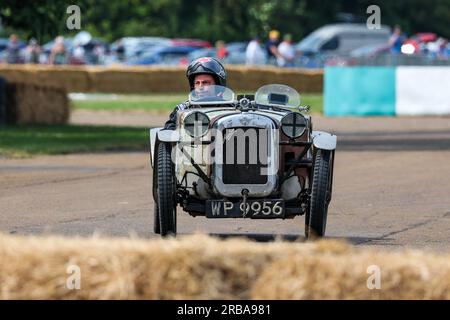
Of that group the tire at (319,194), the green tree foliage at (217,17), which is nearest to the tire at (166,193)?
the tire at (319,194)

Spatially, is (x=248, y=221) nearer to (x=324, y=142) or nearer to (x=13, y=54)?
(x=324, y=142)

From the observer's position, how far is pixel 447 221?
38.1 feet

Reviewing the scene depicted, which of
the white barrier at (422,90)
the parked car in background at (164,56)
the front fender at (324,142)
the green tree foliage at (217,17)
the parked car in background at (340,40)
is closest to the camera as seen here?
the front fender at (324,142)

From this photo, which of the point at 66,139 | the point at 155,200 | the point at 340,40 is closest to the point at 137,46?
the point at 340,40

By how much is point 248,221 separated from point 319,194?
6.83 feet

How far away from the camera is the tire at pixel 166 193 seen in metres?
9.70

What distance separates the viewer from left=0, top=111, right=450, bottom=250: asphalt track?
10734mm

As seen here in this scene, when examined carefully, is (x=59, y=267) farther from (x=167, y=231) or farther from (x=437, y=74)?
(x=437, y=74)

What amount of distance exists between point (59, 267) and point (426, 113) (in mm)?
25786

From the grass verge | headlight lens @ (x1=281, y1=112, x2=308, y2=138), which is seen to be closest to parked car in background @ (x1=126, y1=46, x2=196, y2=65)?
the grass verge

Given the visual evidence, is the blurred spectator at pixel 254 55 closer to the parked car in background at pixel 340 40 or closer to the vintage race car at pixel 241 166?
the parked car in background at pixel 340 40

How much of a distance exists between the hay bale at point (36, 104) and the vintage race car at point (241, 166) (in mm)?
15179

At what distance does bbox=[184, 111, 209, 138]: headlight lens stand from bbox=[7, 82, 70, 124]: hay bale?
15.3 metres

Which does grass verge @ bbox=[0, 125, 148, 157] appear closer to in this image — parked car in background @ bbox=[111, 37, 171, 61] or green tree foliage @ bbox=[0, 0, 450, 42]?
parked car in background @ bbox=[111, 37, 171, 61]
